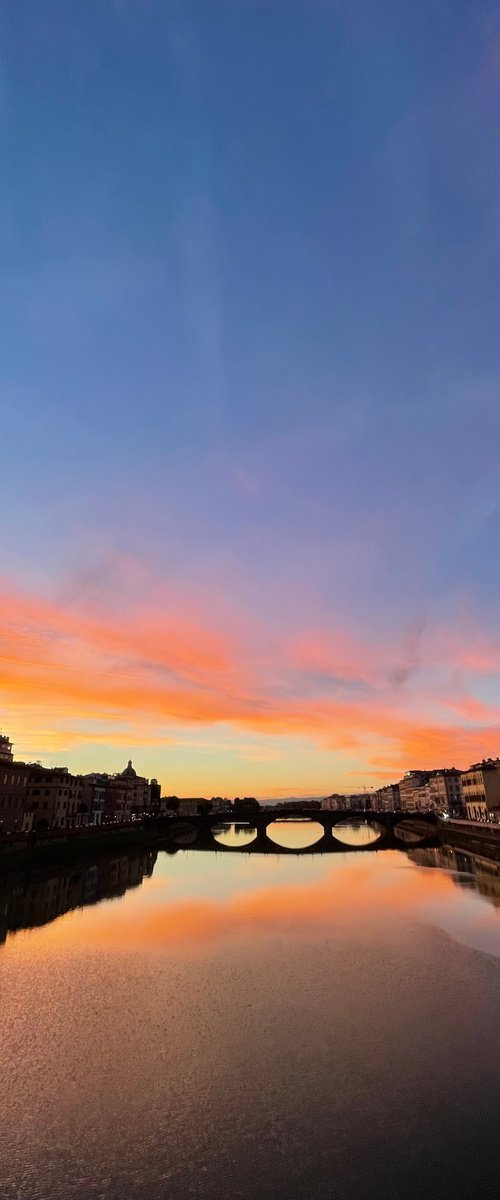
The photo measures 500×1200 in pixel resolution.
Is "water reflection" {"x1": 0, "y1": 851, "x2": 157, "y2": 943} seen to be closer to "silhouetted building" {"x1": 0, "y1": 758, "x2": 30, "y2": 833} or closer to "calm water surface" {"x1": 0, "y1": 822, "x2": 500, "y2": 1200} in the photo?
"calm water surface" {"x1": 0, "y1": 822, "x2": 500, "y2": 1200}

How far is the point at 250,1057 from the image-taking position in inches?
931

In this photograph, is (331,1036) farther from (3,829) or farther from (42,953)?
(3,829)

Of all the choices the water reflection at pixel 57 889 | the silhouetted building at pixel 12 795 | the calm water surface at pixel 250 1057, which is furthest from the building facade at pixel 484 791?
the silhouetted building at pixel 12 795

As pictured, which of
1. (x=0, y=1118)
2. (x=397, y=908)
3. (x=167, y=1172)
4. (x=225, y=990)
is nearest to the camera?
Answer: (x=167, y=1172)

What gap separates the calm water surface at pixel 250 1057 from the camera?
1630cm

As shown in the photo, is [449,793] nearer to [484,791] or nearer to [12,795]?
[484,791]

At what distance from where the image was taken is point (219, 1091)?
2072 centimetres

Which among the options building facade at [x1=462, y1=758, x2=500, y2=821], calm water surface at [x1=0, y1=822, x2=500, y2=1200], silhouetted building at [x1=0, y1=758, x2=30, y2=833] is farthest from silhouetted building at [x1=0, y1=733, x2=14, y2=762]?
building facade at [x1=462, y1=758, x2=500, y2=821]

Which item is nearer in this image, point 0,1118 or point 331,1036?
point 0,1118

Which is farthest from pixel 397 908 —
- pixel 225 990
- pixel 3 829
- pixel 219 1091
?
pixel 3 829

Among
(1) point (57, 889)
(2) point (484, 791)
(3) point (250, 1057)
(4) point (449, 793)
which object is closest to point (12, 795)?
(1) point (57, 889)

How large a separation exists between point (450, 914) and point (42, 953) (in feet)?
113

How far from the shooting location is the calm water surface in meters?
16.3

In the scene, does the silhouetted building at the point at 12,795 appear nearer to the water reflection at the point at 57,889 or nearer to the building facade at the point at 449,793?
the water reflection at the point at 57,889
